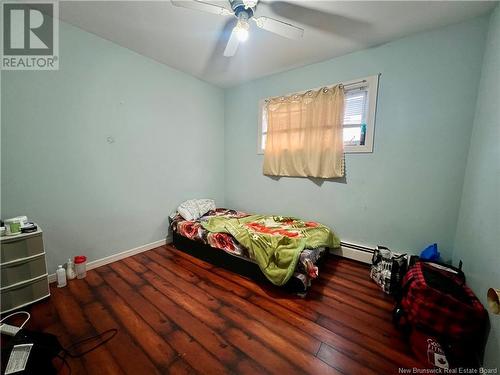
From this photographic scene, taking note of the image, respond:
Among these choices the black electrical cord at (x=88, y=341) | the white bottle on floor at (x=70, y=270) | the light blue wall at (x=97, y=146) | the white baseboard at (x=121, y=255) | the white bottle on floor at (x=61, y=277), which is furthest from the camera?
the white baseboard at (x=121, y=255)

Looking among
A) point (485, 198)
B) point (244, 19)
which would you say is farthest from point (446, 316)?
point (244, 19)

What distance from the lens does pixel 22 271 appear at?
1540mm

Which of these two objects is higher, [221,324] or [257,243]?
[257,243]

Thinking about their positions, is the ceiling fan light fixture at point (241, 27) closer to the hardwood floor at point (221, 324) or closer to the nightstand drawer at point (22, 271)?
the hardwood floor at point (221, 324)

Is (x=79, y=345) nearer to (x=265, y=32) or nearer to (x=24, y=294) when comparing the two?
(x=24, y=294)

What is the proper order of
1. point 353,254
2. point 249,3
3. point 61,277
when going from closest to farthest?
1. point 249,3
2. point 61,277
3. point 353,254

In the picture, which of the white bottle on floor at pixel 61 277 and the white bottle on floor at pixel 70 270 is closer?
the white bottle on floor at pixel 61 277

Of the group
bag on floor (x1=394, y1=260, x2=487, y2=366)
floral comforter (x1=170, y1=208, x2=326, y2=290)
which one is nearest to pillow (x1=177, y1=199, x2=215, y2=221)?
floral comforter (x1=170, y1=208, x2=326, y2=290)

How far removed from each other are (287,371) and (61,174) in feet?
8.34

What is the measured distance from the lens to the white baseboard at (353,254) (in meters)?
2.35

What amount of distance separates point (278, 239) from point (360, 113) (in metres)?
1.79

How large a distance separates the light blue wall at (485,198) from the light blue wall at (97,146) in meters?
3.17

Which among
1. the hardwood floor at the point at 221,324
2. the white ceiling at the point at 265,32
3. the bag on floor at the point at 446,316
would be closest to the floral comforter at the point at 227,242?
the hardwood floor at the point at 221,324

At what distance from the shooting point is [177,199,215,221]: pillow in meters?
2.82
